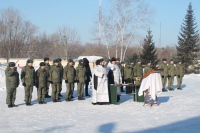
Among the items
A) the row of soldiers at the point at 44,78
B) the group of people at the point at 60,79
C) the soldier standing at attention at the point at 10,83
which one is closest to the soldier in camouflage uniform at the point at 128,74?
the group of people at the point at 60,79

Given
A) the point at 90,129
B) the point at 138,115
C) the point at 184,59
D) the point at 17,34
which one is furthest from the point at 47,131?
the point at 17,34

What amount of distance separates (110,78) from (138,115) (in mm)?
3591

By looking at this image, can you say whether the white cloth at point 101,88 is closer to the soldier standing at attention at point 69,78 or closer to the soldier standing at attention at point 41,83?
the soldier standing at attention at point 69,78

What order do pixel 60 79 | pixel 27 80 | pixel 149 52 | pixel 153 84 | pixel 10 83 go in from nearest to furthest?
1. pixel 10 83
2. pixel 153 84
3. pixel 27 80
4. pixel 60 79
5. pixel 149 52

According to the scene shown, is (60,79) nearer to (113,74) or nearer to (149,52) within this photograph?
(113,74)

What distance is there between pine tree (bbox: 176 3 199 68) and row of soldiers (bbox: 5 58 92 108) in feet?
80.9

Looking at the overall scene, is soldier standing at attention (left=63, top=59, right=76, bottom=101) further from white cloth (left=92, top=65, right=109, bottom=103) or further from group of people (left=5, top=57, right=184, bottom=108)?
white cloth (left=92, top=65, right=109, bottom=103)

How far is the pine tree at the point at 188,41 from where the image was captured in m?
37.4

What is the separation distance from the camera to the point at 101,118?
976 cm

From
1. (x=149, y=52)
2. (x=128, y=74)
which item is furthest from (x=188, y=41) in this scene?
(x=128, y=74)

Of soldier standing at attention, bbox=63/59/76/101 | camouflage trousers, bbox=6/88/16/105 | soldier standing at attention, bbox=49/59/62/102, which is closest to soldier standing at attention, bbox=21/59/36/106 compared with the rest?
camouflage trousers, bbox=6/88/16/105

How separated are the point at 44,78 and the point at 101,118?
433 centimetres

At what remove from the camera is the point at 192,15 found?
127ft

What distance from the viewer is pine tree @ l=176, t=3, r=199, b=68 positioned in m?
37.4
